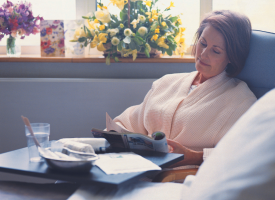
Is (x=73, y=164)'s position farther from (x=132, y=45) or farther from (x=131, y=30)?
(x=131, y=30)

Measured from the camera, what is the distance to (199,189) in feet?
1.71

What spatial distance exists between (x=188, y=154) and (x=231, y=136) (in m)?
0.75

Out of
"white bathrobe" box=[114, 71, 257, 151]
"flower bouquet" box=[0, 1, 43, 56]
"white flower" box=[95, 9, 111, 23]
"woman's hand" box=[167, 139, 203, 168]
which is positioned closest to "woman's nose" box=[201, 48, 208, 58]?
"white bathrobe" box=[114, 71, 257, 151]

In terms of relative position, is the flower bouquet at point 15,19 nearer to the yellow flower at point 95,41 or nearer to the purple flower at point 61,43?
the purple flower at point 61,43

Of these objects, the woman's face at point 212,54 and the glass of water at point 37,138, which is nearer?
the glass of water at point 37,138

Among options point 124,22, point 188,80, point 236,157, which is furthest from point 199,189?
point 124,22

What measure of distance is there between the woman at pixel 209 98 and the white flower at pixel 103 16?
619 millimetres

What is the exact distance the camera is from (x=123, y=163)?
854 millimetres

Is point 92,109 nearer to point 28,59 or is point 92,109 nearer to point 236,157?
point 28,59

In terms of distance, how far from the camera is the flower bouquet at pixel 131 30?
72.2 inches

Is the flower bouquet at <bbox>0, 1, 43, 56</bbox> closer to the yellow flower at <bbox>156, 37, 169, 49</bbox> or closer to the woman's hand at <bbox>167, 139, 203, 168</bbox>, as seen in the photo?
the yellow flower at <bbox>156, 37, 169, 49</bbox>

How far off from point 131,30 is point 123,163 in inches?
48.0

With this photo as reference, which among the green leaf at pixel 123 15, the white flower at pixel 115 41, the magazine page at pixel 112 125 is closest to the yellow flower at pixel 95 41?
the white flower at pixel 115 41

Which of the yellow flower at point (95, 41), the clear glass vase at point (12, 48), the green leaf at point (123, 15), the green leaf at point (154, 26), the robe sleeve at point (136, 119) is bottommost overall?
the robe sleeve at point (136, 119)
